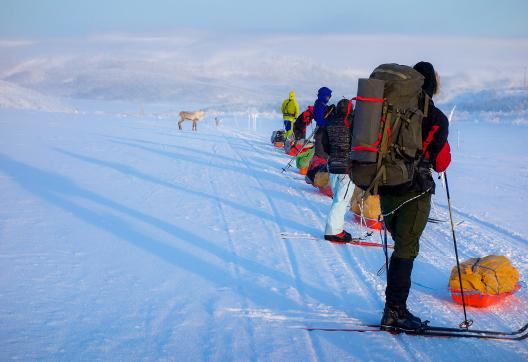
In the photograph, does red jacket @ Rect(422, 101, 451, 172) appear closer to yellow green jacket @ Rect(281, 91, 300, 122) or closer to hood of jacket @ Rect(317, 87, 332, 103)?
hood of jacket @ Rect(317, 87, 332, 103)

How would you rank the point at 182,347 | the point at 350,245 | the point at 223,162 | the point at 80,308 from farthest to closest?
the point at 223,162, the point at 350,245, the point at 80,308, the point at 182,347

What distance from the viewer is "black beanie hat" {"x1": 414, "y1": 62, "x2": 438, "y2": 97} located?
3309 millimetres

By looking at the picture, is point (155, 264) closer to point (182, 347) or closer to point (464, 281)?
point (182, 347)

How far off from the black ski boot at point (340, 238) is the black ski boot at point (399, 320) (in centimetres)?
211

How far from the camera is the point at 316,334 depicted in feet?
11.0

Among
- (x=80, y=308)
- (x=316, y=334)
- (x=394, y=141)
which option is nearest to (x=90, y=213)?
(x=80, y=308)

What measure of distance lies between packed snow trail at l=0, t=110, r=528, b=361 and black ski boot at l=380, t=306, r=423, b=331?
0.27 ft

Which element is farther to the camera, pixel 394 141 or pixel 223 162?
pixel 223 162

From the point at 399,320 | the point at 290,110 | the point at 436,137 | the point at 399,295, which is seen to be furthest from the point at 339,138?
the point at 290,110

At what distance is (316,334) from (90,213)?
418cm

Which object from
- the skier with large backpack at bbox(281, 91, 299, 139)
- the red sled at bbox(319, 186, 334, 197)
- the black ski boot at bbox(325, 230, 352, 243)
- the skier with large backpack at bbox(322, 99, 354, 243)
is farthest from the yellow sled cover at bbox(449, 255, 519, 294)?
the skier with large backpack at bbox(281, 91, 299, 139)

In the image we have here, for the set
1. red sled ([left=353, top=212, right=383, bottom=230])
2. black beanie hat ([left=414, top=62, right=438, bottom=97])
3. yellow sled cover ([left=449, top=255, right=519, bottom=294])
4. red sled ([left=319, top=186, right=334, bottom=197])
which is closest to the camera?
black beanie hat ([left=414, top=62, right=438, bottom=97])

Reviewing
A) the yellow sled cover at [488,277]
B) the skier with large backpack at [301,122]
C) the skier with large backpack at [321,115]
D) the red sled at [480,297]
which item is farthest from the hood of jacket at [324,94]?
the red sled at [480,297]

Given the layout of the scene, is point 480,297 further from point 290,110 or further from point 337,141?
point 290,110
